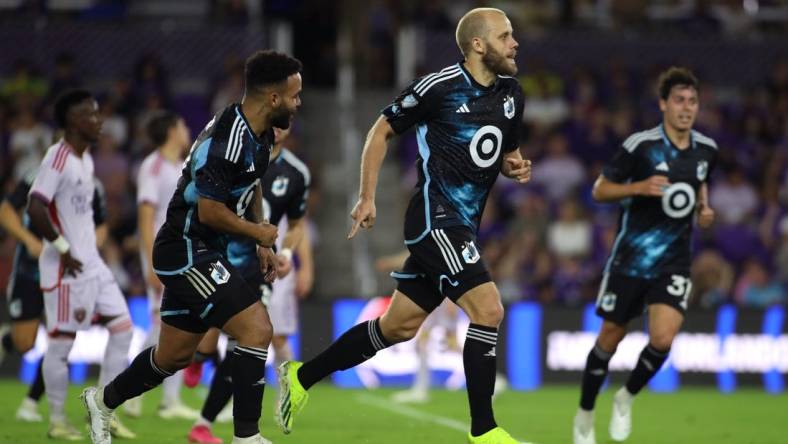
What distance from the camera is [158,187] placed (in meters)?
11.1

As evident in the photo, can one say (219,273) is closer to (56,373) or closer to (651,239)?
(56,373)

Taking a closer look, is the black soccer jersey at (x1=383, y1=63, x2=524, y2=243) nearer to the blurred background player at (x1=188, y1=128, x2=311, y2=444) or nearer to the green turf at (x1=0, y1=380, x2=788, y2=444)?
the blurred background player at (x1=188, y1=128, x2=311, y2=444)

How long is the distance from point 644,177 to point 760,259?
9.28 m

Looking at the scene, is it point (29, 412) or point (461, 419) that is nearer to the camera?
point (29, 412)

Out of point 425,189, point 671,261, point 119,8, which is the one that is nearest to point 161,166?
point 425,189

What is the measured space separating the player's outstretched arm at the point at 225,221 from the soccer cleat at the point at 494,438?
5.48 feet

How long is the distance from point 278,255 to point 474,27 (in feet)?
9.32

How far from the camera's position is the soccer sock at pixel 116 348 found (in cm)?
993

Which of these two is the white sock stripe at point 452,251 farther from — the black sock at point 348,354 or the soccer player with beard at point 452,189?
the black sock at point 348,354

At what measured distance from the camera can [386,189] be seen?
68.4 ft

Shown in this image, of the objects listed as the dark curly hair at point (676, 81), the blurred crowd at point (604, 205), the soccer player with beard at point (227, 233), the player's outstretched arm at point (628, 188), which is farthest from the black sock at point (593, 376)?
the blurred crowd at point (604, 205)

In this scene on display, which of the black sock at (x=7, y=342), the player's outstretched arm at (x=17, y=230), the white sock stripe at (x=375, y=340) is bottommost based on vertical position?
the black sock at (x=7, y=342)

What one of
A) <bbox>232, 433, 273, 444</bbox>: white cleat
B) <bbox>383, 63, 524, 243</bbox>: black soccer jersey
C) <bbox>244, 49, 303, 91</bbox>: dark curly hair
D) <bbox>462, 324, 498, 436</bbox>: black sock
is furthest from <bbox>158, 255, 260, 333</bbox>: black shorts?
<bbox>462, 324, 498, 436</bbox>: black sock

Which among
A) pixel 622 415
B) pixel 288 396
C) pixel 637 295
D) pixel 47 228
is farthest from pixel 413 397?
pixel 288 396
